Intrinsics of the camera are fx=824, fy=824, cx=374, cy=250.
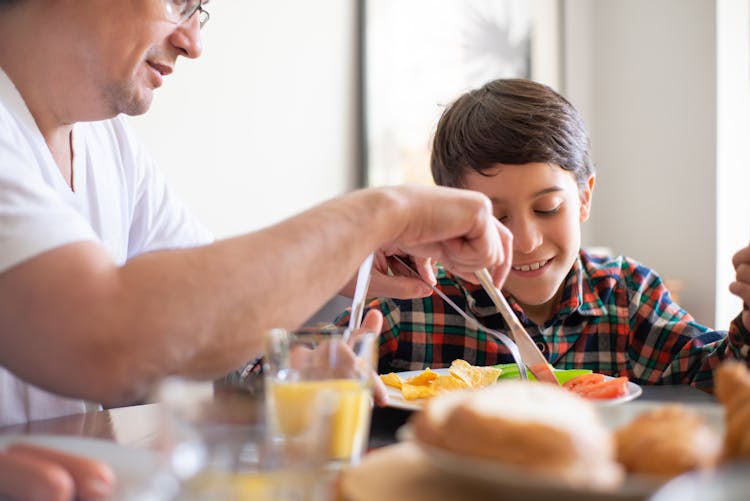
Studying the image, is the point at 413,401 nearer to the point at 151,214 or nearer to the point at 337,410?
the point at 337,410

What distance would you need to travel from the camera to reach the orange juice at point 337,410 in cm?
67

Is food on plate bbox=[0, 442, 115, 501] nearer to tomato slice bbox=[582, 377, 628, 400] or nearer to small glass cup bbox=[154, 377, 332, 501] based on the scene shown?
small glass cup bbox=[154, 377, 332, 501]

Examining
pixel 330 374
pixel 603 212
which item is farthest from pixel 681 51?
pixel 330 374

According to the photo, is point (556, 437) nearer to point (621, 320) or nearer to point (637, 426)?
point (637, 426)

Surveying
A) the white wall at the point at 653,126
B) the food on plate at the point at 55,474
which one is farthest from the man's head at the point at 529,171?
the white wall at the point at 653,126

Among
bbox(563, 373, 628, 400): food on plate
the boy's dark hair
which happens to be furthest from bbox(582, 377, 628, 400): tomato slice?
the boy's dark hair

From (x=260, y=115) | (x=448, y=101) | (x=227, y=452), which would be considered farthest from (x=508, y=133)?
(x=448, y=101)

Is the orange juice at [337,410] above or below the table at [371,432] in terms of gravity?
above

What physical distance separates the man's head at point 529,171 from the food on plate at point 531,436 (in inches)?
38.4

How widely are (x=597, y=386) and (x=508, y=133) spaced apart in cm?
68

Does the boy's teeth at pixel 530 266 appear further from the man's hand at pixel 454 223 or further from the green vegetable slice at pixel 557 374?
the man's hand at pixel 454 223

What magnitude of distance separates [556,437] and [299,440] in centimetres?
17

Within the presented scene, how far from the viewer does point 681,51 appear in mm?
3361

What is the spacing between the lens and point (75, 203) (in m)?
1.41
